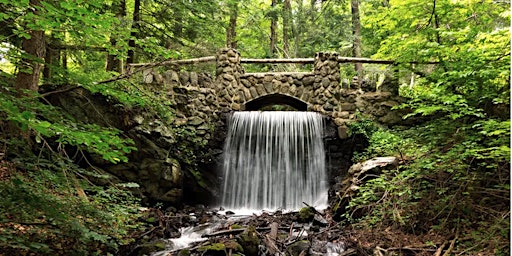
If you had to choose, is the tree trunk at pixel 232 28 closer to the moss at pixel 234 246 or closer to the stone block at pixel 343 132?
the stone block at pixel 343 132

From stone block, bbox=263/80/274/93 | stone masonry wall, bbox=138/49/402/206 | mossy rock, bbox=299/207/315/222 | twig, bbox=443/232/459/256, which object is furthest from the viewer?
stone block, bbox=263/80/274/93

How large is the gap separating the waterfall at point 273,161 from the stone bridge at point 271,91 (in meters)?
0.56

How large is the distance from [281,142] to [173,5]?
4.71m

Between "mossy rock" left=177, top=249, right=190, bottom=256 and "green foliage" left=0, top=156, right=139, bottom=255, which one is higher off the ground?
"green foliage" left=0, top=156, right=139, bottom=255

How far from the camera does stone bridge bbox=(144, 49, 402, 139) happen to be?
29.0ft

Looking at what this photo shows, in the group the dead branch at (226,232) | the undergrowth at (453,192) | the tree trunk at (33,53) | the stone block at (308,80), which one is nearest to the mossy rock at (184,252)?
the dead branch at (226,232)

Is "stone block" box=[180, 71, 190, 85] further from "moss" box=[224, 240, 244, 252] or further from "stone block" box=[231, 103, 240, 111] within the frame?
"moss" box=[224, 240, 244, 252]

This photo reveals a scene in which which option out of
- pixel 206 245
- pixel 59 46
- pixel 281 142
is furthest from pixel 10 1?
pixel 281 142

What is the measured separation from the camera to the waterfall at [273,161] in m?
8.37

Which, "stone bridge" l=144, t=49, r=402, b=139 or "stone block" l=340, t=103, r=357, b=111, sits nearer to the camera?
"stone bridge" l=144, t=49, r=402, b=139

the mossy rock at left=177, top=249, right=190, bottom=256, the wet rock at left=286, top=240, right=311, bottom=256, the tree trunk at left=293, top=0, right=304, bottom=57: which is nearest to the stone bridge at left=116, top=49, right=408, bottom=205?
the wet rock at left=286, top=240, right=311, bottom=256

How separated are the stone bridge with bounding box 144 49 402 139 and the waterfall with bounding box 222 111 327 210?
558 mm

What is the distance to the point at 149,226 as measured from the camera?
5.92 meters

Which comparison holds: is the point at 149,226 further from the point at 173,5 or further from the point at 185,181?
the point at 173,5
